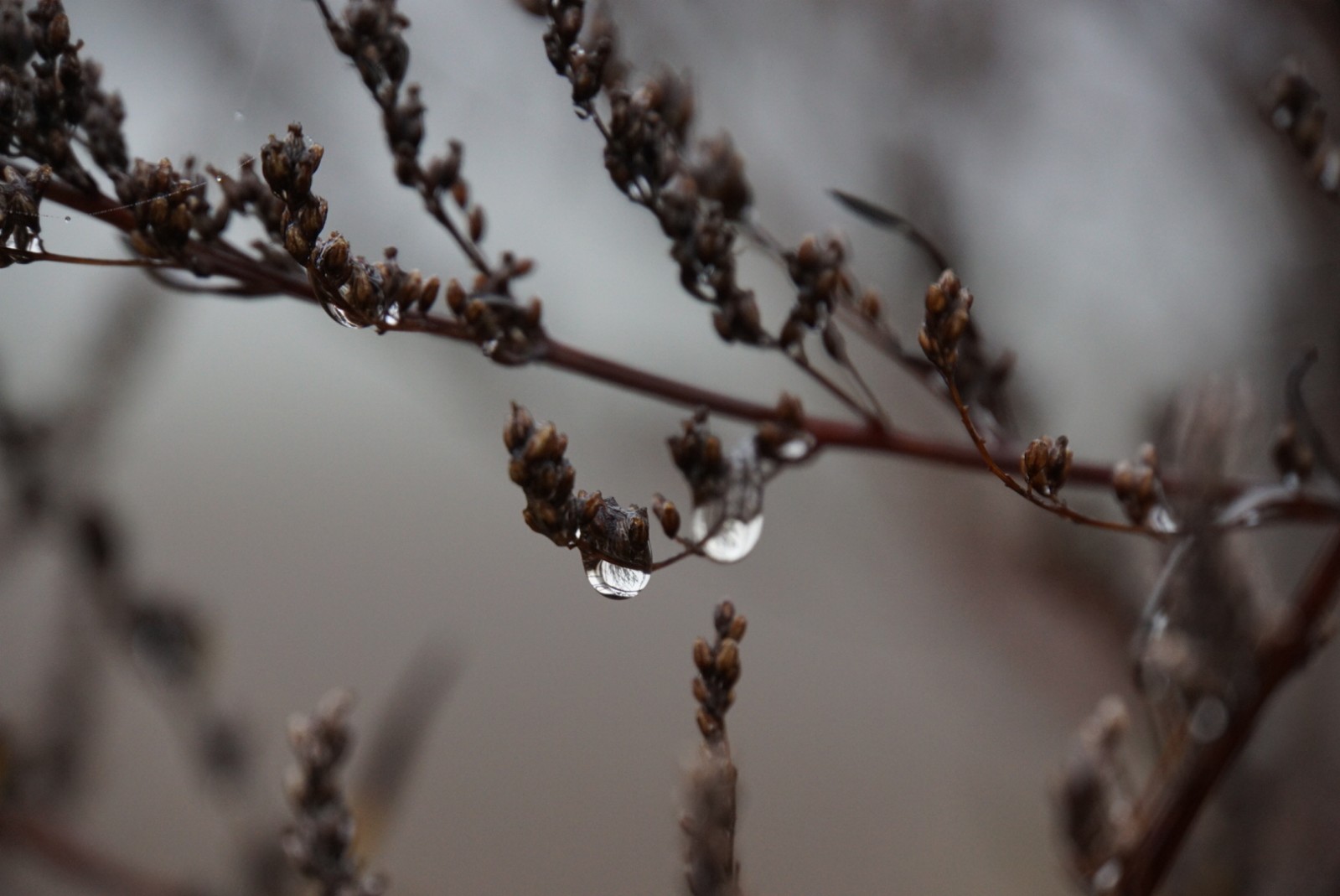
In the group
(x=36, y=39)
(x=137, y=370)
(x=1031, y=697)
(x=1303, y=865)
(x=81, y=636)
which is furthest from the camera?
(x=1031, y=697)

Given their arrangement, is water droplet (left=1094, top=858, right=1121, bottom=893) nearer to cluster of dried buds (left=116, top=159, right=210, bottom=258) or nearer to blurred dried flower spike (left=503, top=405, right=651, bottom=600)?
blurred dried flower spike (left=503, top=405, right=651, bottom=600)

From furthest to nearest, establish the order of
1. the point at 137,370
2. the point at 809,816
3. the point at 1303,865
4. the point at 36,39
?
the point at 809,816 → the point at 137,370 → the point at 1303,865 → the point at 36,39

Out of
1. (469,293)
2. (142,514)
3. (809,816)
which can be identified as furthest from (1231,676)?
(142,514)

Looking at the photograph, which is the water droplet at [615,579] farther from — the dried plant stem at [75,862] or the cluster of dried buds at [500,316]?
the dried plant stem at [75,862]

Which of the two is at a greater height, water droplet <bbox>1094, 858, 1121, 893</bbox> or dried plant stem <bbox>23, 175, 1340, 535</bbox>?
dried plant stem <bbox>23, 175, 1340, 535</bbox>

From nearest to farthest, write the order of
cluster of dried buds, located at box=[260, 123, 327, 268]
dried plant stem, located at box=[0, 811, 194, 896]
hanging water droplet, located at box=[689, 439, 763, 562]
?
cluster of dried buds, located at box=[260, 123, 327, 268] < hanging water droplet, located at box=[689, 439, 763, 562] < dried plant stem, located at box=[0, 811, 194, 896]

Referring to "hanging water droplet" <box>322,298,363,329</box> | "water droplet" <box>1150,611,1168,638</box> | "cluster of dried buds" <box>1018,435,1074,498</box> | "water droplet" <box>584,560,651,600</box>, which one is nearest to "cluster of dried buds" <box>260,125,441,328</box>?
"hanging water droplet" <box>322,298,363,329</box>

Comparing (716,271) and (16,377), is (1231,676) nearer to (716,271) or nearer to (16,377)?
(716,271)

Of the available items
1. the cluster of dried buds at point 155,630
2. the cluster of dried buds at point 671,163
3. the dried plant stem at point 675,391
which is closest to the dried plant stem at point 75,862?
the cluster of dried buds at point 155,630

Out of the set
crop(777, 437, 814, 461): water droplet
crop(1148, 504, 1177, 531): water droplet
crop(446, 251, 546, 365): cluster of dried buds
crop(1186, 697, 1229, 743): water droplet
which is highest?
crop(446, 251, 546, 365): cluster of dried buds
